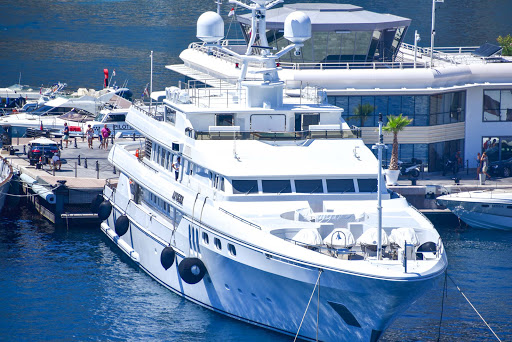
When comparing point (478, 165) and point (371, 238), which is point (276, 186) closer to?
point (371, 238)

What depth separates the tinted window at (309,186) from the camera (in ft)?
114

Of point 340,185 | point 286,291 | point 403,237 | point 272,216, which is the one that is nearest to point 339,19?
point 340,185

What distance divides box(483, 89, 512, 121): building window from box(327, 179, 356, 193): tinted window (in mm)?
21909

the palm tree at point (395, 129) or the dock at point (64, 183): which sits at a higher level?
the palm tree at point (395, 129)

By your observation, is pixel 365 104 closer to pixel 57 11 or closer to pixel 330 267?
pixel 330 267

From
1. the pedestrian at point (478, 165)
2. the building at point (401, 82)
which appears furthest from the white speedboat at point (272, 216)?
the pedestrian at point (478, 165)

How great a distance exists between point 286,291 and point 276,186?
4.39m

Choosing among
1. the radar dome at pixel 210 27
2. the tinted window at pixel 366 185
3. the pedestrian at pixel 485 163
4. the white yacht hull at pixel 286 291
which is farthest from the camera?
the pedestrian at pixel 485 163

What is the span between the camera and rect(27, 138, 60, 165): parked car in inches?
2129

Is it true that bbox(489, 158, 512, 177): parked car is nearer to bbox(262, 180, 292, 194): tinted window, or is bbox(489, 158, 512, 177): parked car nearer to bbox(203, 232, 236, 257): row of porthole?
bbox(262, 180, 292, 194): tinted window

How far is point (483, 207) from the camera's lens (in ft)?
157

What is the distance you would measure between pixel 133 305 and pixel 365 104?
20.5 metres

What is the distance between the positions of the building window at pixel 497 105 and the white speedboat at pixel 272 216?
16.3 metres

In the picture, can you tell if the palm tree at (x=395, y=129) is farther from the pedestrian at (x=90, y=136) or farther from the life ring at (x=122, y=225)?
the pedestrian at (x=90, y=136)
